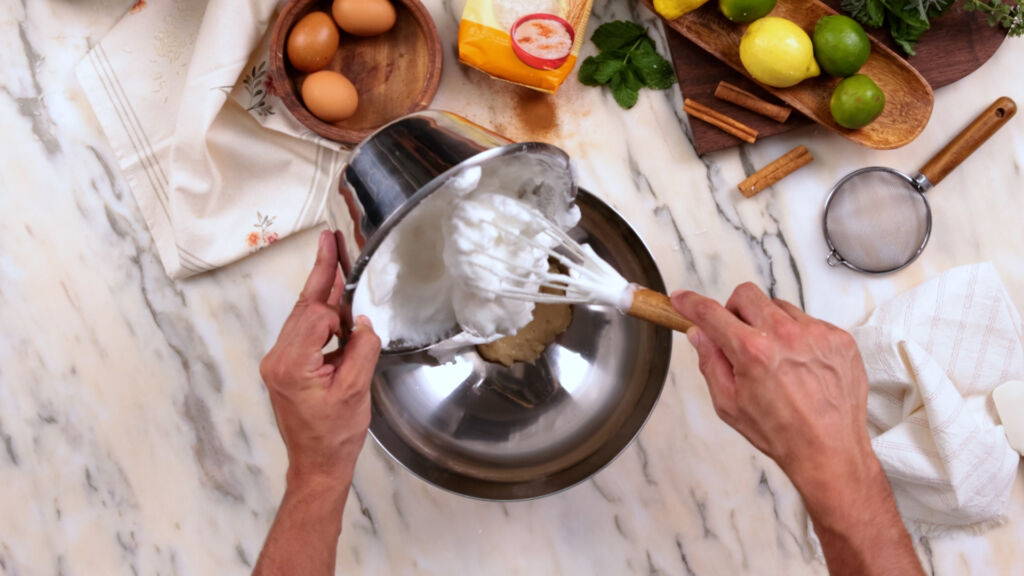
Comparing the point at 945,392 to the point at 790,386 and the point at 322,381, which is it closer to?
the point at 790,386

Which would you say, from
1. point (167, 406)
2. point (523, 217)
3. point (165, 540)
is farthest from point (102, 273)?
point (523, 217)

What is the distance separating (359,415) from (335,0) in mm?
628

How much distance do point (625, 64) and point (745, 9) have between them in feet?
0.62

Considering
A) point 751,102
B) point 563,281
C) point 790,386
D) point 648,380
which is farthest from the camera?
point 751,102

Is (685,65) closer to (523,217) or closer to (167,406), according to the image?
(523,217)

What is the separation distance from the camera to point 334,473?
→ 0.81 meters

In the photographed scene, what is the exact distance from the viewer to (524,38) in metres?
1.04

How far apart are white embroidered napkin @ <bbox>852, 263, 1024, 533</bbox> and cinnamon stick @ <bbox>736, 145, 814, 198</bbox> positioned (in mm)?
255

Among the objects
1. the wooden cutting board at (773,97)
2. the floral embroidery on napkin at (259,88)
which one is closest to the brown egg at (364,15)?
the floral embroidery on napkin at (259,88)

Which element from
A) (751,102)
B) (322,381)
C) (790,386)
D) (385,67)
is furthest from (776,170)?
(322,381)

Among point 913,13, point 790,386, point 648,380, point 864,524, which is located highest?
point 913,13

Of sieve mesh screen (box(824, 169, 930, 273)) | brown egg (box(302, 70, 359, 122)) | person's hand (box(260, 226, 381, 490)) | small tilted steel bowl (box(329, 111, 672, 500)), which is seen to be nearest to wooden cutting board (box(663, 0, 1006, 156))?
sieve mesh screen (box(824, 169, 930, 273))

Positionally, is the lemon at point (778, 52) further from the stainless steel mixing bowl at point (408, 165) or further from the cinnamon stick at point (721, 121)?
the stainless steel mixing bowl at point (408, 165)

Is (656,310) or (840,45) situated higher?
(840,45)
